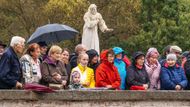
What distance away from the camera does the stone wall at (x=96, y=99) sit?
1083cm

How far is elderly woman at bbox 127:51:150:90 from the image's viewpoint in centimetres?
1304

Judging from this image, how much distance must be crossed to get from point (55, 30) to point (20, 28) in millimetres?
28541

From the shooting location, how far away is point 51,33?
1619 cm

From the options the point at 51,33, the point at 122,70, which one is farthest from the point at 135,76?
the point at 51,33

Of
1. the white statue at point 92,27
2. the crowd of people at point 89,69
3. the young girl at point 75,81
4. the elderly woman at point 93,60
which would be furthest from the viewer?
the white statue at point 92,27

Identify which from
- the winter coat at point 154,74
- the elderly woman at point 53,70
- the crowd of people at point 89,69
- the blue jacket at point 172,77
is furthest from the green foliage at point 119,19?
the elderly woman at point 53,70

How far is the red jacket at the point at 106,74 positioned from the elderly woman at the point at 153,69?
1.06 m

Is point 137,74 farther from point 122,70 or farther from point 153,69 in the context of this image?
point 153,69

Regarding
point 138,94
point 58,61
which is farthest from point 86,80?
point 138,94

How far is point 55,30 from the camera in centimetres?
1567

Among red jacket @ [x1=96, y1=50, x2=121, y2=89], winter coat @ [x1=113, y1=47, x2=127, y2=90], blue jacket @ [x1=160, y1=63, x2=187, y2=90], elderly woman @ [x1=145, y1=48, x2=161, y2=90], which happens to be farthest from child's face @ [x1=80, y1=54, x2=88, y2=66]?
blue jacket @ [x1=160, y1=63, x2=187, y2=90]

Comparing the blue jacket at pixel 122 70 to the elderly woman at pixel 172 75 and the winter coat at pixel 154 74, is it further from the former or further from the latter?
the elderly woman at pixel 172 75

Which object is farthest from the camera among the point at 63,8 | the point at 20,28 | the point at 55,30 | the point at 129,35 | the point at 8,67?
the point at 129,35

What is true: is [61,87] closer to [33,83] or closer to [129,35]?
[33,83]
